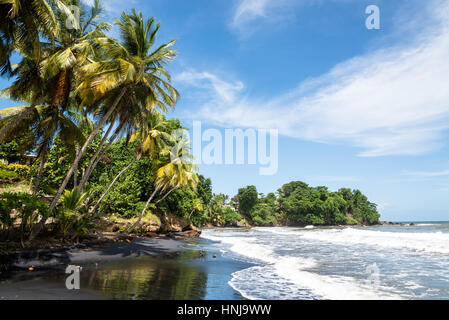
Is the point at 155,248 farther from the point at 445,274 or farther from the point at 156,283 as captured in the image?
the point at 445,274

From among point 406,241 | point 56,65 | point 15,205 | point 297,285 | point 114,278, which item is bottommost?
point 406,241

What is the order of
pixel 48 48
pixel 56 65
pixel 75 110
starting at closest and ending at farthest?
pixel 56 65 < pixel 48 48 < pixel 75 110

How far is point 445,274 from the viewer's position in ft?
31.6

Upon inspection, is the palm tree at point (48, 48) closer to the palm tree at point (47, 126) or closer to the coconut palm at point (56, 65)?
the coconut palm at point (56, 65)

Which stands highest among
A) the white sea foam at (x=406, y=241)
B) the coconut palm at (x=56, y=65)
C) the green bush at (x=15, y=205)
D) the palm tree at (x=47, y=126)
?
the coconut palm at (x=56, y=65)

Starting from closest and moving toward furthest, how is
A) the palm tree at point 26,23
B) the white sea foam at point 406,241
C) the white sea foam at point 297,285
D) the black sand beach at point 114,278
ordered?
the black sand beach at point 114,278
the white sea foam at point 297,285
the palm tree at point 26,23
the white sea foam at point 406,241

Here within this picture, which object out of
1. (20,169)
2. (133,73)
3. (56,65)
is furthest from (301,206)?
(56,65)

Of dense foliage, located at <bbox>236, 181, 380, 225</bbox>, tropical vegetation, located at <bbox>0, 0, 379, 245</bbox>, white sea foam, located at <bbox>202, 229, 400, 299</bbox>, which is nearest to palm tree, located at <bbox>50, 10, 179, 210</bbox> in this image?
tropical vegetation, located at <bbox>0, 0, 379, 245</bbox>

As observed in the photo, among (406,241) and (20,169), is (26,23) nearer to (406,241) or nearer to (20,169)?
(20,169)

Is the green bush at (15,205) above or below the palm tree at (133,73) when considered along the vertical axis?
below

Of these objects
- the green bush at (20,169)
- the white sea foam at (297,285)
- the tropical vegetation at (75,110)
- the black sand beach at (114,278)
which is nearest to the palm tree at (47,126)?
the tropical vegetation at (75,110)
